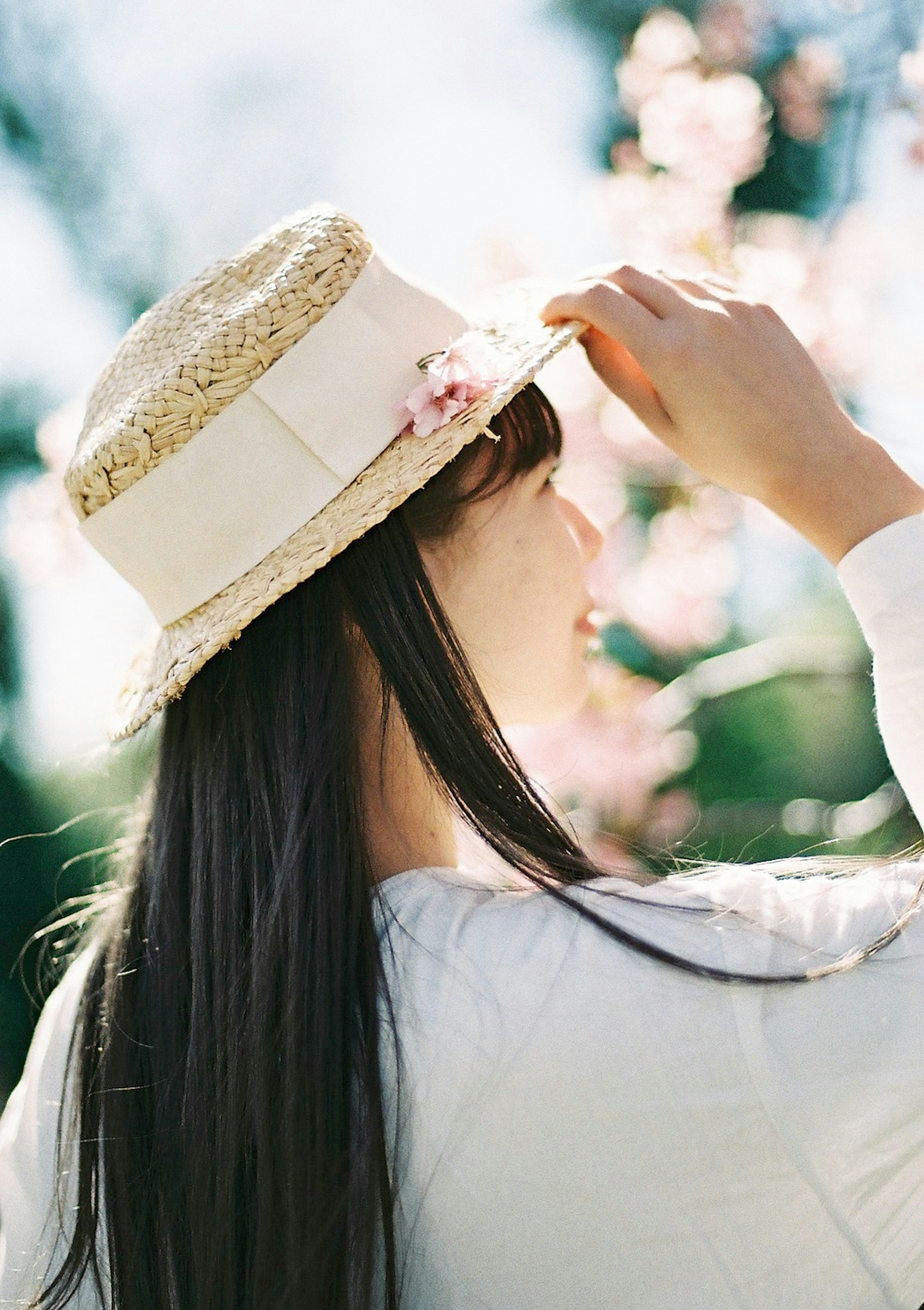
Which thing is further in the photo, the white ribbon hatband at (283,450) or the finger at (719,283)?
the finger at (719,283)

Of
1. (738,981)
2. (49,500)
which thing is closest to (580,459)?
(49,500)

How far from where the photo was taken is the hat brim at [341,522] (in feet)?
3.33

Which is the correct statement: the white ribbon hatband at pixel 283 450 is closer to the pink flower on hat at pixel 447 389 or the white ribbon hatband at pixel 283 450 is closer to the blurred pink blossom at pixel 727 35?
the pink flower on hat at pixel 447 389

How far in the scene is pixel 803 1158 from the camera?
794 millimetres

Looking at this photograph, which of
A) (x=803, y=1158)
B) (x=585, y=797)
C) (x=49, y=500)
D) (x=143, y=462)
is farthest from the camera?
(x=585, y=797)

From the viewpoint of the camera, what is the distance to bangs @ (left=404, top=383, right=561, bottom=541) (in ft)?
3.59

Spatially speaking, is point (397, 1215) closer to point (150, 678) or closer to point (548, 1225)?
point (548, 1225)

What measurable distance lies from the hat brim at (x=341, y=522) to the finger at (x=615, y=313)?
0.10 feet

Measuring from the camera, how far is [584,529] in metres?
1.29

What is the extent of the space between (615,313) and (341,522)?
36 cm

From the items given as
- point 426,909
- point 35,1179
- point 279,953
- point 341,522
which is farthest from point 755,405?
point 35,1179

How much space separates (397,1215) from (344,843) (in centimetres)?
31

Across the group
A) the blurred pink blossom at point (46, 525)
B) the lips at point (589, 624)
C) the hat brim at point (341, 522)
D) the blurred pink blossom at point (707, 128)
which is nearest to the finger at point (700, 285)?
the hat brim at point (341, 522)

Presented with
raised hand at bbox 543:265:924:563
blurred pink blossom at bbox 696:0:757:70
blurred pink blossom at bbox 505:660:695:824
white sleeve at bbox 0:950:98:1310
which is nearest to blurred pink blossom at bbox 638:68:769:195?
blurred pink blossom at bbox 696:0:757:70
